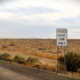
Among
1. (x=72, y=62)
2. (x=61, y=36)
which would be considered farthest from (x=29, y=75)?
(x=72, y=62)

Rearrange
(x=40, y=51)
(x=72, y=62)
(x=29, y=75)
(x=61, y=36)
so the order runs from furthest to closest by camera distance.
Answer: (x=40, y=51) < (x=72, y=62) < (x=61, y=36) < (x=29, y=75)

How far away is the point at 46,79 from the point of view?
8430 millimetres

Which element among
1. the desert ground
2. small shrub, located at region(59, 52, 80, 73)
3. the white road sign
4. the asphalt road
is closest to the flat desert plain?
the desert ground

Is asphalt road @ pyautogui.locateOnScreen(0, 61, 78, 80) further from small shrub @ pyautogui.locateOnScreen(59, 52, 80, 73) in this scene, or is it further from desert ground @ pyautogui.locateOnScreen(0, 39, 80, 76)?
desert ground @ pyautogui.locateOnScreen(0, 39, 80, 76)

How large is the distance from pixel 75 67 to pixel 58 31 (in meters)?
4.50

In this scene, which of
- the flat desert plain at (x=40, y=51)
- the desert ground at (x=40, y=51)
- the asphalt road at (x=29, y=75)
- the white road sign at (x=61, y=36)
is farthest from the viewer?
the flat desert plain at (x=40, y=51)

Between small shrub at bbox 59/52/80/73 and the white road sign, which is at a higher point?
the white road sign

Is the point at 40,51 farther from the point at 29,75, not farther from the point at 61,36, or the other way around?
Answer: the point at 29,75

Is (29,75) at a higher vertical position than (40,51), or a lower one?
lower

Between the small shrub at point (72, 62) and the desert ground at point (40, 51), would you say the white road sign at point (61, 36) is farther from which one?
the desert ground at point (40, 51)

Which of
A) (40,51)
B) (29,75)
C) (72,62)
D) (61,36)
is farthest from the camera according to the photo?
(40,51)

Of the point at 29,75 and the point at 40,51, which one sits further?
the point at 40,51

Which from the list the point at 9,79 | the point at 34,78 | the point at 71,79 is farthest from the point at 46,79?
the point at 9,79

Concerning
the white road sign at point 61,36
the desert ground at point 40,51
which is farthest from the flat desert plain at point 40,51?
the white road sign at point 61,36
